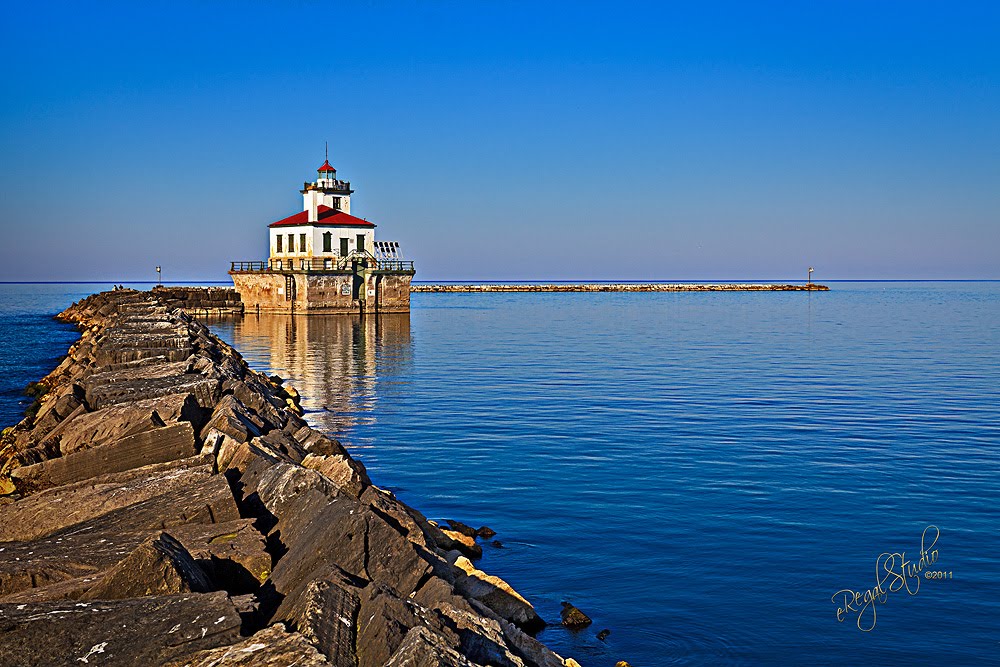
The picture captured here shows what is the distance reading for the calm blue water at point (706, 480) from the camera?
31.3 feet

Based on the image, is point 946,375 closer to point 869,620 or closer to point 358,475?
point 869,620

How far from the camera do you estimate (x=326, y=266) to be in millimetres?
66062

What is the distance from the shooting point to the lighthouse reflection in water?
24766 mm

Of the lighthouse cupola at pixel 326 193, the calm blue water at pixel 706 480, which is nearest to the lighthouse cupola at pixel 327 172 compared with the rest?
the lighthouse cupola at pixel 326 193

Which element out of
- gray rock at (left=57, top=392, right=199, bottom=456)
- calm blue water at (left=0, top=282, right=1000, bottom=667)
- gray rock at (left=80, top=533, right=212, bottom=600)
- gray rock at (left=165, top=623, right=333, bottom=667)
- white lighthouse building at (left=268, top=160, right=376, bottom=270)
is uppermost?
white lighthouse building at (left=268, top=160, right=376, bottom=270)

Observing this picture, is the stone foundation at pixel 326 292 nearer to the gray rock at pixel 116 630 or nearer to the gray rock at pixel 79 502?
the gray rock at pixel 79 502

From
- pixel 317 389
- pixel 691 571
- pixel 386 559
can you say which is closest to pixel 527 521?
pixel 691 571

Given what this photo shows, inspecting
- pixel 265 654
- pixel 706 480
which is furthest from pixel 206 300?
pixel 265 654

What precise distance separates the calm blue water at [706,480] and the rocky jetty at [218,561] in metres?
1.75

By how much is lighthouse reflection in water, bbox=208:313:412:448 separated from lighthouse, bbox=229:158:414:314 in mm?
1246

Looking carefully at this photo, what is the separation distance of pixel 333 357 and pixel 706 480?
2596 centimetres

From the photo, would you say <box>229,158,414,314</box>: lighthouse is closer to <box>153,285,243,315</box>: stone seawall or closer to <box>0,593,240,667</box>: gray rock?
<box>153,285,243,315</box>: stone seawall

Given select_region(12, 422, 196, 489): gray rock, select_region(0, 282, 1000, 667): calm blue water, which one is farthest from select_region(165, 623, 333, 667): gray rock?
select_region(12, 422, 196, 489): gray rock

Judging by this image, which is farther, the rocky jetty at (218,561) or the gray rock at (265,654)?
the rocky jetty at (218,561)
